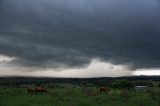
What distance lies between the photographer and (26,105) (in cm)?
2692

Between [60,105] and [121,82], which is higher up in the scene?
[121,82]

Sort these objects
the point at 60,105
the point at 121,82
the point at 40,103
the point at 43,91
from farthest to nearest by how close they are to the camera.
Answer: the point at 121,82 → the point at 43,91 → the point at 40,103 → the point at 60,105

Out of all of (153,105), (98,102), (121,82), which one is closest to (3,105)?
(98,102)

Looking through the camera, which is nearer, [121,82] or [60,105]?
[60,105]

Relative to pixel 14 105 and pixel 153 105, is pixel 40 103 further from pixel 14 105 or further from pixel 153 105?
pixel 153 105

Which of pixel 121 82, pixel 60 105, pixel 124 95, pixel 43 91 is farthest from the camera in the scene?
pixel 121 82

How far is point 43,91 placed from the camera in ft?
135

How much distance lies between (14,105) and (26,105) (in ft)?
3.19

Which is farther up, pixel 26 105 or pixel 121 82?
pixel 121 82

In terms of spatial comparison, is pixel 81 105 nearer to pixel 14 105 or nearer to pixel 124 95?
pixel 14 105

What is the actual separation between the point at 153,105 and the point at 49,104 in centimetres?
858

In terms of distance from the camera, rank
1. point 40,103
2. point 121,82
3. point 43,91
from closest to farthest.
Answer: point 40,103 → point 43,91 → point 121,82

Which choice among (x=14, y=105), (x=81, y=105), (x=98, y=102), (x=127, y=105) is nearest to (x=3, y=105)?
(x=14, y=105)

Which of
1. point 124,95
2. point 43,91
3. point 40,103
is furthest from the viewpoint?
point 43,91
